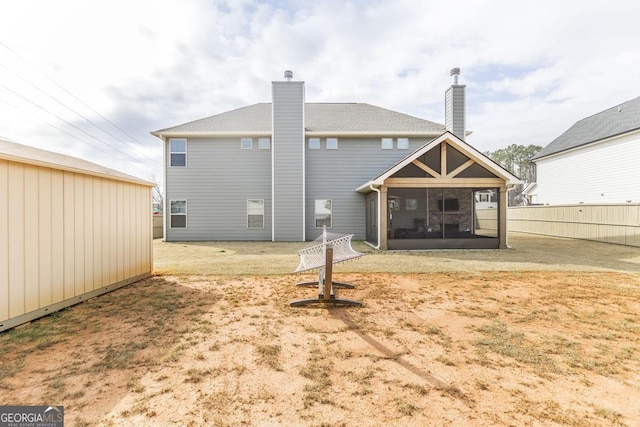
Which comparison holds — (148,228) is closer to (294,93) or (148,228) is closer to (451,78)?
(294,93)

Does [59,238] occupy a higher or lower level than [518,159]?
lower

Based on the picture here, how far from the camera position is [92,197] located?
5.05m

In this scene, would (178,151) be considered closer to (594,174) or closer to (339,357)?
(339,357)

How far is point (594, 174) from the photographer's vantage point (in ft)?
58.7

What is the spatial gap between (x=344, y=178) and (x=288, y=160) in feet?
9.72

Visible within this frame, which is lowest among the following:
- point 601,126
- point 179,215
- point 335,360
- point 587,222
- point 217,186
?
point 335,360

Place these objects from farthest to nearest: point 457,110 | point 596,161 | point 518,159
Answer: point 518,159
point 596,161
point 457,110

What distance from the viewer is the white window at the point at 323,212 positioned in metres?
14.4

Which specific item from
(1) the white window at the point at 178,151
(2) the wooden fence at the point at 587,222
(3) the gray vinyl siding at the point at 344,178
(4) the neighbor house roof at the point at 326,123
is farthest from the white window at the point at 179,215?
(2) the wooden fence at the point at 587,222

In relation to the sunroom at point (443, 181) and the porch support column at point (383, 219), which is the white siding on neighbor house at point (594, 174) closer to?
the sunroom at point (443, 181)

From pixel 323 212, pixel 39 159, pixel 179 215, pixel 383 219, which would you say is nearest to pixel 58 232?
pixel 39 159

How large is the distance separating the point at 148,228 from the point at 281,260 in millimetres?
3686

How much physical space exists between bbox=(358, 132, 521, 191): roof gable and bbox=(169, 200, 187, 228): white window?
9538 millimetres

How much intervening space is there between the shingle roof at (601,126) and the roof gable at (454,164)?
38.4ft
